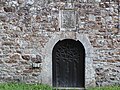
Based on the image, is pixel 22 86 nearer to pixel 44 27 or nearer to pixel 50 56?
pixel 50 56

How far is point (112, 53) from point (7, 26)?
2.80 m

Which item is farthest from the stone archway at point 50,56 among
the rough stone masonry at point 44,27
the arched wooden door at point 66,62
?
the arched wooden door at point 66,62

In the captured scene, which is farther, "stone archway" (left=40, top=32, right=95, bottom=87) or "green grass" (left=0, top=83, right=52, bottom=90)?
"stone archway" (left=40, top=32, right=95, bottom=87)

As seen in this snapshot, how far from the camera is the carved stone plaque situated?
26.9 ft

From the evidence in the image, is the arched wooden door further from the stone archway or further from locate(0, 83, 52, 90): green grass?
locate(0, 83, 52, 90): green grass

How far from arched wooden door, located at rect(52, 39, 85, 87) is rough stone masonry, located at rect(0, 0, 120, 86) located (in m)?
0.35

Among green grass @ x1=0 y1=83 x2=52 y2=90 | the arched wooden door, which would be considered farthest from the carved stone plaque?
green grass @ x1=0 y1=83 x2=52 y2=90

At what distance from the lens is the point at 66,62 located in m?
8.43

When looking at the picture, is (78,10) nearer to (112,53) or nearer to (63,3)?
(63,3)

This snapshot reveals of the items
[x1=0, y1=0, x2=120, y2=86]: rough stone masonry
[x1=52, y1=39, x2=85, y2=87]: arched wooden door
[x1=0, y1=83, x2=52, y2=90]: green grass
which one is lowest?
[x1=0, y1=83, x2=52, y2=90]: green grass

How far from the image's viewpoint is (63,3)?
8.20 m

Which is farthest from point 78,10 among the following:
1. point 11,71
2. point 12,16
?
point 11,71

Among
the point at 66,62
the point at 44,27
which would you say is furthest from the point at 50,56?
the point at 44,27

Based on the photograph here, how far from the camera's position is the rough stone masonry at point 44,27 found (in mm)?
8211
